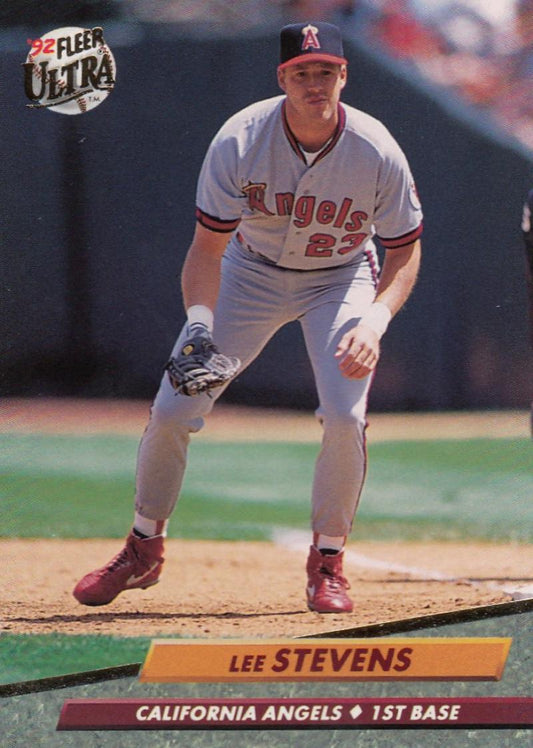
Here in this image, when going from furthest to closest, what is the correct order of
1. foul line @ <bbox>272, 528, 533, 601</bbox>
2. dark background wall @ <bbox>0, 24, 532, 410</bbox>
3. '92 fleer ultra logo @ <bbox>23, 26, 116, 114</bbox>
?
1. foul line @ <bbox>272, 528, 533, 601</bbox>
2. dark background wall @ <bbox>0, 24, 532, 410</bbox>
3. '92 fleer ultra logo @ <bbox>23, 26, 116, 114</bbox>

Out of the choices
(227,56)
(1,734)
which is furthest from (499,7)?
(1,734)

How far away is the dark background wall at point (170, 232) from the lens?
8.39 ft

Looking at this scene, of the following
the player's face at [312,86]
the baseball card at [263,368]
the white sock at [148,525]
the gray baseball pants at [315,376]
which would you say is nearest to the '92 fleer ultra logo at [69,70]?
the baseball card at [263,368]

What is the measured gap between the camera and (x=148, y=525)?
2.76 meters

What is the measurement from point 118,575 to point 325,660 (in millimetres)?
589

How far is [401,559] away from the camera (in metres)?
2.95

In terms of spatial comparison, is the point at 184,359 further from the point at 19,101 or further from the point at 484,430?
the point at 484,430

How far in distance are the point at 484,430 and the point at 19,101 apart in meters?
1.52

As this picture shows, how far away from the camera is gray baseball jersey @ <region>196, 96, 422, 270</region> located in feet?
8.59

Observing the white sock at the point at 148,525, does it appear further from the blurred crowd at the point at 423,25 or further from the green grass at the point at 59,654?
the blurred crowd at the point at 423,25

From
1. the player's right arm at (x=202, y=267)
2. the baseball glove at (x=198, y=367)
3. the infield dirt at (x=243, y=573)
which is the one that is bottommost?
the infield dirt at (x=243, y=573)

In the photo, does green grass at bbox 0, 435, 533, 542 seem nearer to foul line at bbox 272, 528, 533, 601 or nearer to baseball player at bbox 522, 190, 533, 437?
foul line at bbox 272, 528, 533, 601

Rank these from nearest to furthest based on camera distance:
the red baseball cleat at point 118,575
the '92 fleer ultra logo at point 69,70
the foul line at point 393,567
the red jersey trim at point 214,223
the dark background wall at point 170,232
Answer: the '92 fleer ultra logo at point 69,70
the dark background wall at point 170,232
the red jersey trim at point 214,223
the red baseball cleat at point 118,575
the foul line at point 393,567

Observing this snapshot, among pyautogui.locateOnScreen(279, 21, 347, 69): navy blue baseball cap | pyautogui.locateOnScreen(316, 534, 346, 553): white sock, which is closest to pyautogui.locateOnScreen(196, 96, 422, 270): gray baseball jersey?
pyautogui.locateOnScreen(279, 21, 347, 69): navy blue baseball cap
